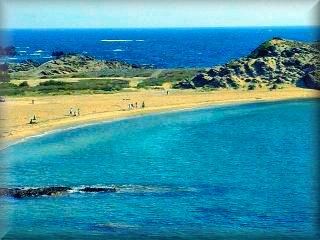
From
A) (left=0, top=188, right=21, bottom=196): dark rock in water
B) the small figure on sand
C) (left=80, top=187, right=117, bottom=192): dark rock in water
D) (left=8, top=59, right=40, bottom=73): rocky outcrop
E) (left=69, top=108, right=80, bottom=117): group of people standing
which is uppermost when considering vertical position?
(left=8, top=59, right=40, bottom=73): rocky outcrop

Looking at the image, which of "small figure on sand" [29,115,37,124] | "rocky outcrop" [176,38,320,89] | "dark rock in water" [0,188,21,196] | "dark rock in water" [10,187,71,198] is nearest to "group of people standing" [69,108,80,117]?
"small figure on sand" [29,115,37,124]

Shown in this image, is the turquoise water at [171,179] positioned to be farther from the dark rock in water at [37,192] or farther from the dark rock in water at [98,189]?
the dark rock in water at [37,192]

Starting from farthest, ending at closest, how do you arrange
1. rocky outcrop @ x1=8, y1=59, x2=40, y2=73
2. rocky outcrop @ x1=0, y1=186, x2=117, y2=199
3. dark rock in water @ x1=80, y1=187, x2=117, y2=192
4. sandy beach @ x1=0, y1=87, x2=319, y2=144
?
rocky outcrop @ x1=8, y1=59, x2=40, y2=73, sandy beach @ x1=0, y1=87, x2=319, y2=144, dark rock in water @ x1=80, y1=187, x2=117, y2=192, rocky outcrop @ x1=0, y1=186, x2=117, y2=199

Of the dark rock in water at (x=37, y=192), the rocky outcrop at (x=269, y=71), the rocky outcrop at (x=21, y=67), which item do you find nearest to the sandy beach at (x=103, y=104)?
the rocky outcrop at (x=269, y=71)

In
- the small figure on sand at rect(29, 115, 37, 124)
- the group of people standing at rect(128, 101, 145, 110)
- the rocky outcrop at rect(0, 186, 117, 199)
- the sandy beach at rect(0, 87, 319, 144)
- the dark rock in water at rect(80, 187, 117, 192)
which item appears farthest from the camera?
the group of people standing at rect(128, 101, 145, 110)

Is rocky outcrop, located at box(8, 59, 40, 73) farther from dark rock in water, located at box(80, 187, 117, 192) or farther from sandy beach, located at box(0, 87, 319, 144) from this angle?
dark rock in water, located at box(80, 187, 117, 192)

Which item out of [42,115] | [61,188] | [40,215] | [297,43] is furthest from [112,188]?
[297,43]

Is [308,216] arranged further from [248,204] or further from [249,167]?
[249,167]

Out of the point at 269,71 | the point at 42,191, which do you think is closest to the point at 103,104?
the point at 269,71
